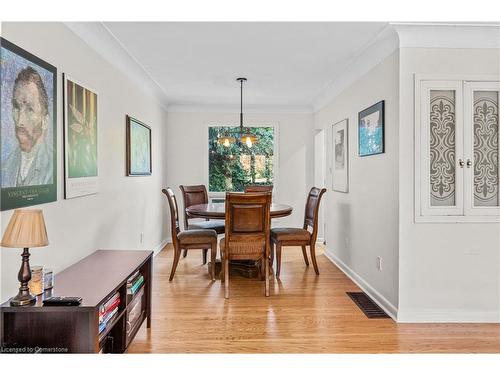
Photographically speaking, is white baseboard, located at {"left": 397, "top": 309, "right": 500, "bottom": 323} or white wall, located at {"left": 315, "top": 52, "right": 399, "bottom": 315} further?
white wall, located at {"left": 315, "top": 52, "right": 399, "bottom": 315}

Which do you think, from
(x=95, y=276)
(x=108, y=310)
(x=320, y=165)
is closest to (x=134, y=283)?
(x=95, y=276)

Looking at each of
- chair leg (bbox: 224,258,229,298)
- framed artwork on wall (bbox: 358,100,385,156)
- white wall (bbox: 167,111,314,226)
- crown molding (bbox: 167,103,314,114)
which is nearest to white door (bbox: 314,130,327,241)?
white wall (bbox: 167,111,314,226)

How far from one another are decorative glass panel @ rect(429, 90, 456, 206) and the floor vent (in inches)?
39.2

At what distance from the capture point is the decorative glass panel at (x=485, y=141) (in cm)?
292

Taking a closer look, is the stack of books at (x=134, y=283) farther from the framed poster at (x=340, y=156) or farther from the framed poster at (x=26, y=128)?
the framed poster at (x=340, y=156)

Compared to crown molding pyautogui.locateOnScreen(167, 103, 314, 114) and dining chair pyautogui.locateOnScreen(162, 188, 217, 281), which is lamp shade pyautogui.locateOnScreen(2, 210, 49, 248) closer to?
dining chair pyautogui.locateOnScreen(162, 188, 217, 281)

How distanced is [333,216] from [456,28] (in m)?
2.66

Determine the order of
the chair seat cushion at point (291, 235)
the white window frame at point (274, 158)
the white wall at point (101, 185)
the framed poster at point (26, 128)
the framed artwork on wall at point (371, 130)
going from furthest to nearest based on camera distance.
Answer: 1. the white window frame at point (274, 158)
2. the chair seat cushion at point (291, 235)
3. the framed artwork on wall at point (371, 130)
4. the white wall at point (101, 185)
5. the framed poster at point (26, 128)

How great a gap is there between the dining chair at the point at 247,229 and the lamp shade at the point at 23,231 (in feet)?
6.07

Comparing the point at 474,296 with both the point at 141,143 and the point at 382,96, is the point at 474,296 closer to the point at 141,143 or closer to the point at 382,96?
the point at 382,96

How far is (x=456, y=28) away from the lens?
9.21ft

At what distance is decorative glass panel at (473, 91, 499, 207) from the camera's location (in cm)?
292

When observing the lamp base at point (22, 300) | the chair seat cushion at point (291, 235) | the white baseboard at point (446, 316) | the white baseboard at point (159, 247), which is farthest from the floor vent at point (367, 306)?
the white baseboard at point (159, 247)

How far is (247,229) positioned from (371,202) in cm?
120
